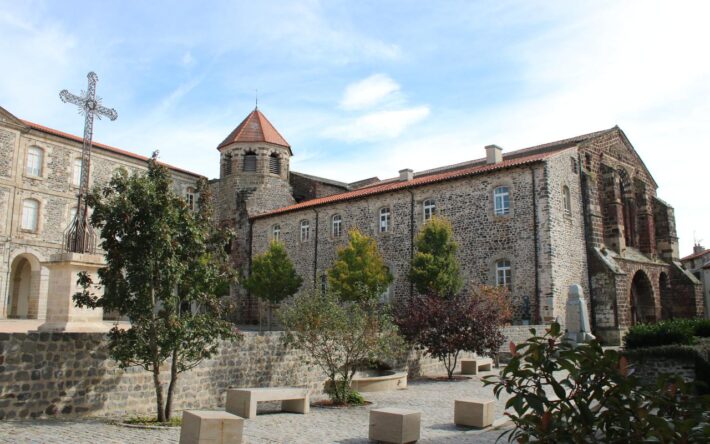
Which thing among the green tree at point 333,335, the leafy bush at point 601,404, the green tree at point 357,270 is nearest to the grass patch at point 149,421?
the green tree at point 333,335

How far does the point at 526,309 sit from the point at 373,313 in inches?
Result: 442

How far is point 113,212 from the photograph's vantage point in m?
9.36

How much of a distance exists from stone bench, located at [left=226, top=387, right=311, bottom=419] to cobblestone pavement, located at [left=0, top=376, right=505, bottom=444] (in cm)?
23

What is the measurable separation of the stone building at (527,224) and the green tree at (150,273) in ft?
51.1

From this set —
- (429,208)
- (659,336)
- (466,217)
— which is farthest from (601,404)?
(429,208)

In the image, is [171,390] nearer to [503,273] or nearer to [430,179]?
[503,273]

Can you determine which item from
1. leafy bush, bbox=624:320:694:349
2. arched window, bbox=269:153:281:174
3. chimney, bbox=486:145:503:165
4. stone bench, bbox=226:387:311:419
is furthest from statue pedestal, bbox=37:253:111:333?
arched window, bbox=269:153:281:174

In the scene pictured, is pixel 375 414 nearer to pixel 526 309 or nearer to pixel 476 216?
pixel 526 309

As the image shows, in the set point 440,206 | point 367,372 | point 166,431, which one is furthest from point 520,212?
point 166,431

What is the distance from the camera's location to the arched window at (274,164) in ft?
117

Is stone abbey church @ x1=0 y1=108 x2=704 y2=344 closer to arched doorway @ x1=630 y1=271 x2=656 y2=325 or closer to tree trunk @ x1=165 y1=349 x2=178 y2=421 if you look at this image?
arched doorway @ x1=630 y1=271 x2=656 y2=325

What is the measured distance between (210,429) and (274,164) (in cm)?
2981

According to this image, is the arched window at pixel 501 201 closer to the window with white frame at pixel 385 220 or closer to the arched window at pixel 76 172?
the window with white frame at pixel 385 220

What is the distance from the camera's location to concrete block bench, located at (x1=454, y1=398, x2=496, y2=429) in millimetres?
9023
